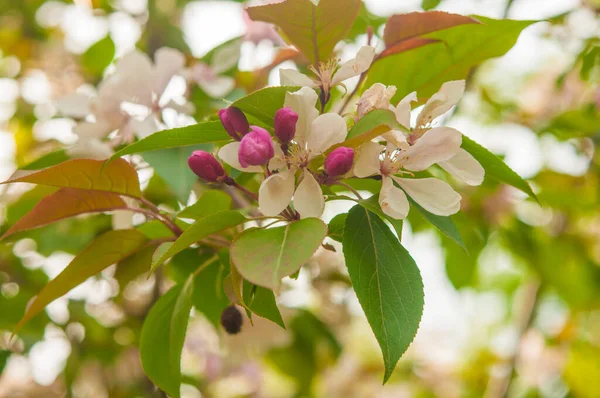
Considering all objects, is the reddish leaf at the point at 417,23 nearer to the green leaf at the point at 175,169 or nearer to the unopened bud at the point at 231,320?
the green leaf at the point at 175,169

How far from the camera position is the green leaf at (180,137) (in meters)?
0.59

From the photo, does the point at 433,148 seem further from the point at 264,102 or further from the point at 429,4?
the point at 429,4

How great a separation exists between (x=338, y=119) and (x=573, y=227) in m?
1.59

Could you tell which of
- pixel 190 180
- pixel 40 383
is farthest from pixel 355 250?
pixel 40 383

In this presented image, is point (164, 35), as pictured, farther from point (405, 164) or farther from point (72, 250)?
point (405, 164)

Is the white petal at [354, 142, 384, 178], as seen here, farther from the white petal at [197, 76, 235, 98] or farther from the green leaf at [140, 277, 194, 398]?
the white petal at [197, 76, 235, 98]

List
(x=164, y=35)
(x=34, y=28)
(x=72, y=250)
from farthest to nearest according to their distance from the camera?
(x=34, y=28) < (x=164, y=35) < (x=72, y=250)

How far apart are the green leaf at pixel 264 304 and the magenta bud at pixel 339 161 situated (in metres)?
0.15

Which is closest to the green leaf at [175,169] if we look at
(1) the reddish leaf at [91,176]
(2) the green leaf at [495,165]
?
(1) the reddish leaf at [91,176]

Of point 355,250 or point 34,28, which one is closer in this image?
point 355,250

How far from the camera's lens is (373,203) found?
599mm

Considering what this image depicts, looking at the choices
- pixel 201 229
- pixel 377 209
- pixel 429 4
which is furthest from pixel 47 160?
pixel 429 4

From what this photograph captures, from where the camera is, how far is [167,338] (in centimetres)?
76

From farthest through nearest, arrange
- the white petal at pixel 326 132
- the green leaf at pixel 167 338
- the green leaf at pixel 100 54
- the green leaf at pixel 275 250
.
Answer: the green leaf at pixel 100 54 → the green leaf at pixel 167 338 → the white petal at pixel 326 132 → the green leaf at pixel 275 250
